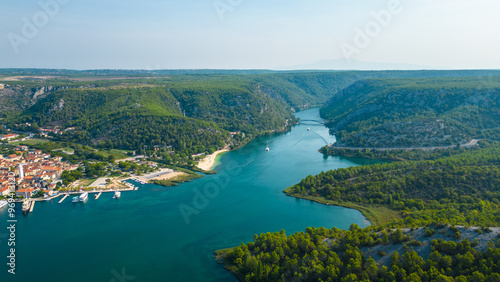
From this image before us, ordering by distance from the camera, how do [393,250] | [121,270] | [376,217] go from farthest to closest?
[376,217], [121,270], [393,250]

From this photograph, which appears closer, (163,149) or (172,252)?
(172,252)

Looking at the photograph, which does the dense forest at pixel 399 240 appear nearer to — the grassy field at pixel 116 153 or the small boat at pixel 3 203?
the small boat at pixel 3 203

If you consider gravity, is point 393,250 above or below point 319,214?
above

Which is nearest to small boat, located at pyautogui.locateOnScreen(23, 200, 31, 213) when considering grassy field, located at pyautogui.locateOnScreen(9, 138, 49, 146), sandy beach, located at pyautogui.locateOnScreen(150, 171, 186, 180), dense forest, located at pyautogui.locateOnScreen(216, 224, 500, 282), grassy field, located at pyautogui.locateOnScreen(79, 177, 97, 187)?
grassy field, located at pyautogui.locateOnScreen(79, 177, 97, 187)

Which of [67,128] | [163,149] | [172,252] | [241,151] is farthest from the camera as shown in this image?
[67,128]

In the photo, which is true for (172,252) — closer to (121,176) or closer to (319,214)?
(319,214)

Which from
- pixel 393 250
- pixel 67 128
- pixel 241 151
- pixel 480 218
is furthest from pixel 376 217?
pixel 67 128

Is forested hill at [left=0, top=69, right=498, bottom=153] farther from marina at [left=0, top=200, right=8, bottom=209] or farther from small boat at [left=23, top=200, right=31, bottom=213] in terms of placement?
marina at [left=0, top=200, right=8, bottom=209]

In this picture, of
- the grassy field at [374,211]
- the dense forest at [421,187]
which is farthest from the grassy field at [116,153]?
the grassy field at [374,211]
